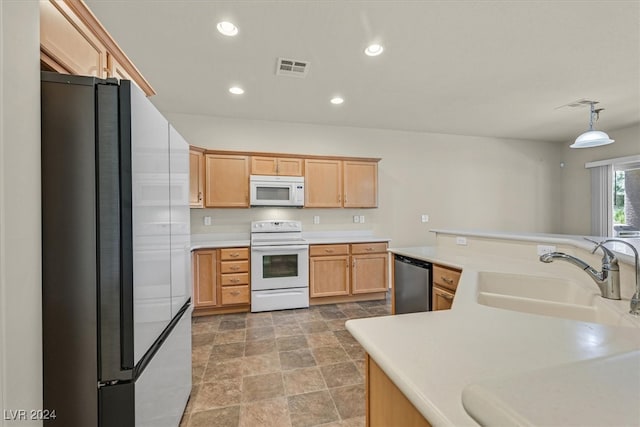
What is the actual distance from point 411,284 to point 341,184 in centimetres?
203

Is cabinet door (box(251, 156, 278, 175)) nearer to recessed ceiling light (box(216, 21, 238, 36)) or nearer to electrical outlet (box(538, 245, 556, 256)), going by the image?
recessed ceiling light (box(216, 21, 238, 36))

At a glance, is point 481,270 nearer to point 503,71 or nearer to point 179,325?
point 179,325

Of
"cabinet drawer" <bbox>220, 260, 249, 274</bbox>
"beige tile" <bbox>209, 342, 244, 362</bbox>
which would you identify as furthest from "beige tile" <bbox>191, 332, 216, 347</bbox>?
"cabinet drawer" <bbox>220, 260, 249, 274</bbox>

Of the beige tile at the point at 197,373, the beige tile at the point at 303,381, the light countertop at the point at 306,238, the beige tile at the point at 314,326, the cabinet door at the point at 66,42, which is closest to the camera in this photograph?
the cabinet door at the point at 66,42

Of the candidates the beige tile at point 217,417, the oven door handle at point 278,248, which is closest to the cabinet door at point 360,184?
the oven door handle at point 278,248

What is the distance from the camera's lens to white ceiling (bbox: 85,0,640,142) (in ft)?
6.17

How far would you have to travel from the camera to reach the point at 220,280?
3.41m

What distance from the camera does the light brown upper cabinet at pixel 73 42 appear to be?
1.05 meters

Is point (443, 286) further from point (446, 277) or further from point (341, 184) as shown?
point (341, 184)

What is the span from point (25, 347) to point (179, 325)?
0.77 metres

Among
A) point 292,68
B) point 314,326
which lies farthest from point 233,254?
point 292,68

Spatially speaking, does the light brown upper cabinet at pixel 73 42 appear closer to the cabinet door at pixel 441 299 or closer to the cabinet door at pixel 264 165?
the cabinet door at pixel 264 165

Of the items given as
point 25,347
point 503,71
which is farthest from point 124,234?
point 503,71

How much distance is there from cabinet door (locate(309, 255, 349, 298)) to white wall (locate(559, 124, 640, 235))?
475 centimetres
